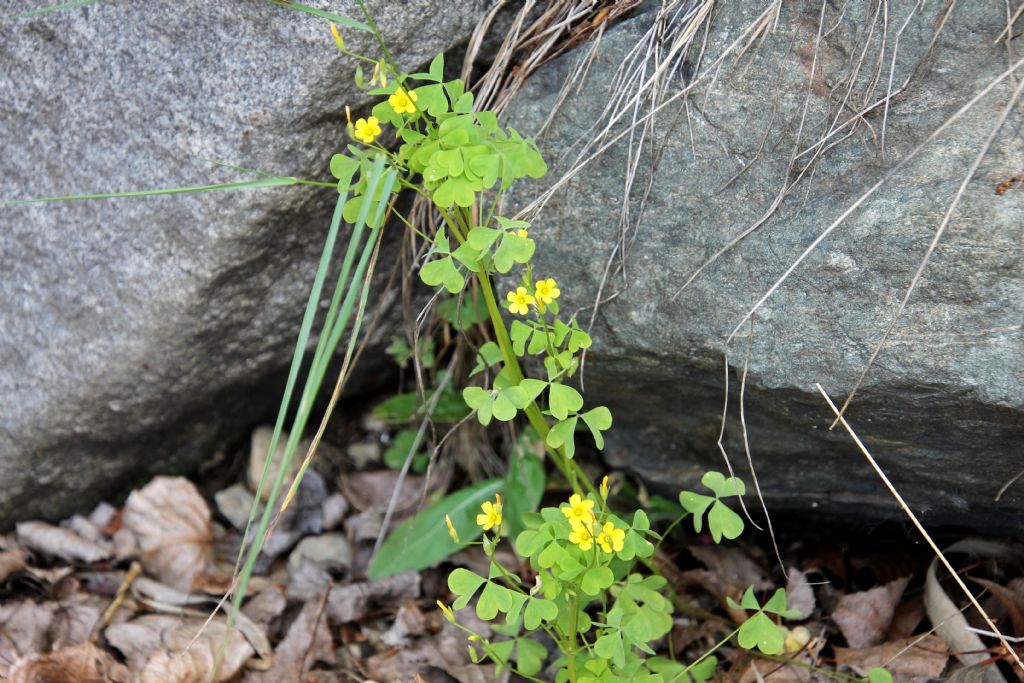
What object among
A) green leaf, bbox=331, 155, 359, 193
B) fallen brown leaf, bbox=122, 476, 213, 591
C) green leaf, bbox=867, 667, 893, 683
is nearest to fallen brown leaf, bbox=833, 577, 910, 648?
green leaf, bbox=867, 667, 893, 683

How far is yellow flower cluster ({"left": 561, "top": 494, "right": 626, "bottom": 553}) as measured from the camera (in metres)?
1.52

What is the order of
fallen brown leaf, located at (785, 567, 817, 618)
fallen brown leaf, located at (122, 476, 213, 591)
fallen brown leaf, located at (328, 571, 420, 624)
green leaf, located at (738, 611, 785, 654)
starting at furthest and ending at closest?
fallen brown leaf, located at (122, 476, 213, 591) → fallen brown leaf, located at (328, 571, 420, 624) → fallen brown leaf, located at (785, 567, 817, 618) → green leaf, located at (738, 611, 785, 654)

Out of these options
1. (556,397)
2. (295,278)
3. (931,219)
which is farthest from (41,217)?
(931,219)

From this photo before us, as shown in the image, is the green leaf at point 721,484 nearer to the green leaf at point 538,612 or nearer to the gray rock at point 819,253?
the gray rock at point 819,253

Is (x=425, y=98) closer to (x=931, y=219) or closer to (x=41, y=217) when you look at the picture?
(x=931, y=219)

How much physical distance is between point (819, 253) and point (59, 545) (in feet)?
6.76

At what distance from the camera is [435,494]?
2514mm

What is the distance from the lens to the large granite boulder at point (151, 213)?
195cm

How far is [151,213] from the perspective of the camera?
2090mm

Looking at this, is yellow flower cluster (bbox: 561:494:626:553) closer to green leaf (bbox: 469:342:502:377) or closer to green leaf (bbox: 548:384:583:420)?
green leaf (bbox: 548:384:583:420)

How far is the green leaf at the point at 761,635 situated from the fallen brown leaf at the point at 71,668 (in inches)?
54.0

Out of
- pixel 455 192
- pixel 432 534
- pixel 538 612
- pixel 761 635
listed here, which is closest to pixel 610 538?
pixel 538 612

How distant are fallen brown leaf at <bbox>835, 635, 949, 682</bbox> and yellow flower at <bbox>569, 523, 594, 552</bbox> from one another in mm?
765

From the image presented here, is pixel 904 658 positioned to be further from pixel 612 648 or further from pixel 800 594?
pixel 612 648
